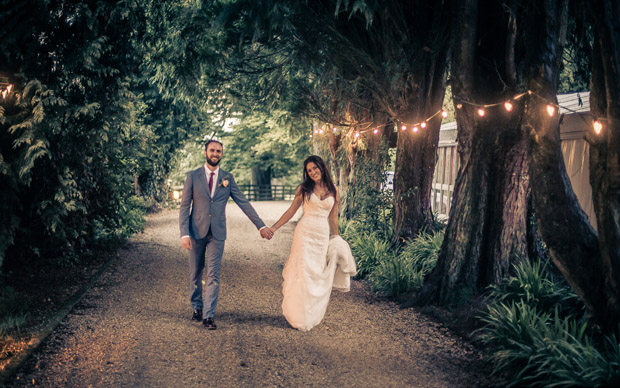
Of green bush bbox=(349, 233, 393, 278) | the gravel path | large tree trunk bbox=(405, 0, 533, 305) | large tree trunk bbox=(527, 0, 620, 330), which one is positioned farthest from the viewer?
green bush bbox=(349, 233, 393, 278)

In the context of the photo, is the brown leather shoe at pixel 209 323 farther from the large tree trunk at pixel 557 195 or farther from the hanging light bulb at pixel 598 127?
the hanging light bulb at pixel 598 127

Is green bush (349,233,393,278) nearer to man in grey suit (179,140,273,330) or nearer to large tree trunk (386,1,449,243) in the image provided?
large tree trunk (386,1,449,243)

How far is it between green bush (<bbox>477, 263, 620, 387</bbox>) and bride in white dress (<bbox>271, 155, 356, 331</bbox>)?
190 centimetres

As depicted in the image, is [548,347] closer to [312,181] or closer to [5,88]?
[312,181]

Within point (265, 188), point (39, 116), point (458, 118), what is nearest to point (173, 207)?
point (265, 188)

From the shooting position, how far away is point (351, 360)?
15.7 ft

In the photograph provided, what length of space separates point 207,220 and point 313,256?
54.1 inches

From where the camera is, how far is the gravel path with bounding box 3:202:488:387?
4293 mm

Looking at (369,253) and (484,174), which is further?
(369,253)

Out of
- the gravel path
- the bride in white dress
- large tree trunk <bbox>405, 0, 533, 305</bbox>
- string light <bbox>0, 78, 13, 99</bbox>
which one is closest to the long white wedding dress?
the bride in white dress

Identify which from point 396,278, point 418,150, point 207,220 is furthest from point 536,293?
point 418,150

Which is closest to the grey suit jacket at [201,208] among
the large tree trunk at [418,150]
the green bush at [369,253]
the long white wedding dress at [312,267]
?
the long white wedding dress at [312,267]

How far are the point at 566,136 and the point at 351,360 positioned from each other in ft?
24.7

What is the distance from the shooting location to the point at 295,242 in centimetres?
610
